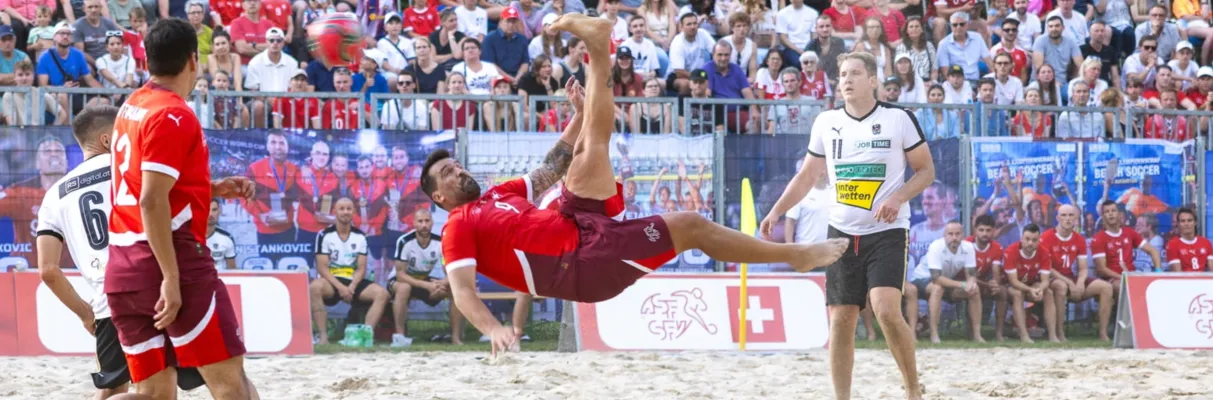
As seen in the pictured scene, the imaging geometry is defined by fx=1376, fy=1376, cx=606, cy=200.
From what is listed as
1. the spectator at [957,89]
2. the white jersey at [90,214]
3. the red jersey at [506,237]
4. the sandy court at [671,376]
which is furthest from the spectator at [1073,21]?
the white jersey at [90,214]

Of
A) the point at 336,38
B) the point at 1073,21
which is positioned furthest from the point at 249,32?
the point at 1073,21

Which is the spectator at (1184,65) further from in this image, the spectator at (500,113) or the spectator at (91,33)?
the spectator at (91,33)

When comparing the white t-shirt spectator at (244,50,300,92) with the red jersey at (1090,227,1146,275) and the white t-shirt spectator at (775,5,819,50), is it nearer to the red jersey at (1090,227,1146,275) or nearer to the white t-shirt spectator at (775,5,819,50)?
the white t-shirt spectator at (775,5,819,50)

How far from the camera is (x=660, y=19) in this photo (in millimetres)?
Result: 14695

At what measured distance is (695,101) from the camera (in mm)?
12438

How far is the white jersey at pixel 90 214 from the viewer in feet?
17.6

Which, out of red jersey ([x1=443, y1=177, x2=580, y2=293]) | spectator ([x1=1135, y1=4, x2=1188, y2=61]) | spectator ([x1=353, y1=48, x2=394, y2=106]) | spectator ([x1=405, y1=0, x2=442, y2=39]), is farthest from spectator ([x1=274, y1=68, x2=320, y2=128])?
spectator ([x1=1135, y1=4, x2=1188, y2=61])

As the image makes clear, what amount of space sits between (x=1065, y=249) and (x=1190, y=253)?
125cm

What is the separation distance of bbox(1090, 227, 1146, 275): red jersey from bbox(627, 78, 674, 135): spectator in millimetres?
4130

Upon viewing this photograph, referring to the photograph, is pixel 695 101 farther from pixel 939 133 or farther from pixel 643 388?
pixel 643 388

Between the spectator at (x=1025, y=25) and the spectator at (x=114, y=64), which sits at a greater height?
the spectator at (x=1025, y=25)

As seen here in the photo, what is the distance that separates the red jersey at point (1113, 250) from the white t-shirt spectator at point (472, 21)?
A: 250 inches

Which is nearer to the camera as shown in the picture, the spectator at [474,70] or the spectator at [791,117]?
the spectator at [791,117]

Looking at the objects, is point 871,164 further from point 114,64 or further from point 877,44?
point 114,64
